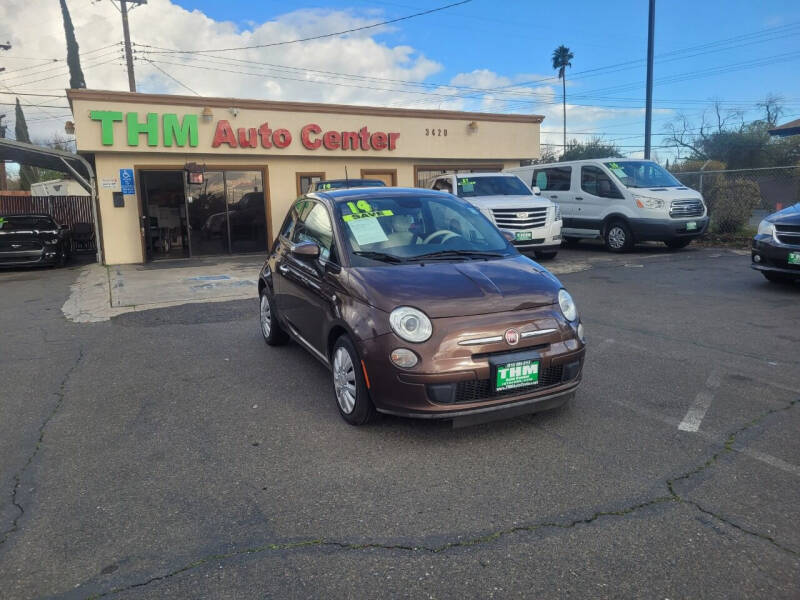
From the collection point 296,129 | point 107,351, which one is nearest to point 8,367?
point 107,351

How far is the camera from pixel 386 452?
377 centimetres

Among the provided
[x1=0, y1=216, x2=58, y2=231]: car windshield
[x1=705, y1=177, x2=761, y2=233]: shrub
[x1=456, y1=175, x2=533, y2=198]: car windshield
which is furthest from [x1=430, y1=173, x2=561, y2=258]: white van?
[x1=0, y1=216, x2=58, y2=231]: car windshield

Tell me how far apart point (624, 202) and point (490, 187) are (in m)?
3.09

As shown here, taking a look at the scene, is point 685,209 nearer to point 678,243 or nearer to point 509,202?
point 678,243

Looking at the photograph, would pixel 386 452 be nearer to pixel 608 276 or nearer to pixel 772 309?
pixel 772 309

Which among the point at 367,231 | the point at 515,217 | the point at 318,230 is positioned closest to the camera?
the point at 367,231

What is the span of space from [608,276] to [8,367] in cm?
898

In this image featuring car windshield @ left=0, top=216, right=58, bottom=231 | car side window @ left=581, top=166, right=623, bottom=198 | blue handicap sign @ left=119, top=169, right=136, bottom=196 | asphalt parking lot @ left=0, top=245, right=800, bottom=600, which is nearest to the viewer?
asphalt parking lot @ left=0, top=245, right=800, bottom=600

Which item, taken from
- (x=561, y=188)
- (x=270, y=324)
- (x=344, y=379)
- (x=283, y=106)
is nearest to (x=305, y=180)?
(x=283, y=106)

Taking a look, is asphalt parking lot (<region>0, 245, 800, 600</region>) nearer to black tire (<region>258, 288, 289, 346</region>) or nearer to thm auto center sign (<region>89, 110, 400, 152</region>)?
black tire (<region>258, 288, 289, 346</region>)

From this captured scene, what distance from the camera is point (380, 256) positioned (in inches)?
178

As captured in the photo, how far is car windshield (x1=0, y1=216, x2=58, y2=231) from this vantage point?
14.7 m

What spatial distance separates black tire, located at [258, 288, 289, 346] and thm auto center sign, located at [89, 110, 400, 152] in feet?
34.6

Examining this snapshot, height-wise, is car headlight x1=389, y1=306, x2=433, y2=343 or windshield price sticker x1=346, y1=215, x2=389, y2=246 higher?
windshield price sticker x1=346, y1=215, x2=389, y2=246
